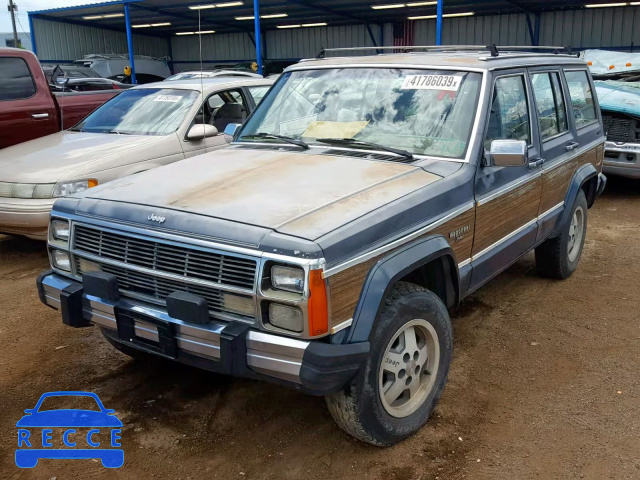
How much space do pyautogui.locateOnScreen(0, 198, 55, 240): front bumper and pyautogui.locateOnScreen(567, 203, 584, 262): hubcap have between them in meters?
4.62

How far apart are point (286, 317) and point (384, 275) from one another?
51cm

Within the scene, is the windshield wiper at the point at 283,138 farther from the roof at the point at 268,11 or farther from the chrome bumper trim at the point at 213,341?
the roof at the point at 268,11

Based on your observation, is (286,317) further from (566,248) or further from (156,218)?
(566,248)

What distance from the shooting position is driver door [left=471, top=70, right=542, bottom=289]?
3.68m

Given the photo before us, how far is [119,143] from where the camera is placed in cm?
618

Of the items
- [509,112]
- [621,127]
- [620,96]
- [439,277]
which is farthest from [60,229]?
[620,96]

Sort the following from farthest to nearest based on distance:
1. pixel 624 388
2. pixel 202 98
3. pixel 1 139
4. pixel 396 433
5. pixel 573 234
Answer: pixel 1 139, pixel 202 98, pixel 573 234, pixel 624 388, pixel 396 433

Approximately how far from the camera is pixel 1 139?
7164mm

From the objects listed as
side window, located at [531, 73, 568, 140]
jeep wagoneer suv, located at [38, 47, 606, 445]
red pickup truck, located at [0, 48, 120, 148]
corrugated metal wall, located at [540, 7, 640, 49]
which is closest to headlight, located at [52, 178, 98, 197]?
jeep wagoneer suv, located at [38, 47, 606, 445]

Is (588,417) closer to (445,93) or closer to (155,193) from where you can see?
(445,93)

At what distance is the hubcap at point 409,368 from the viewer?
2.97m

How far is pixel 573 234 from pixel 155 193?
150 inches

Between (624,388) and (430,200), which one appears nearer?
(430,200)

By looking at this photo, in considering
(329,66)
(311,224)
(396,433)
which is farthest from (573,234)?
(311,224)
